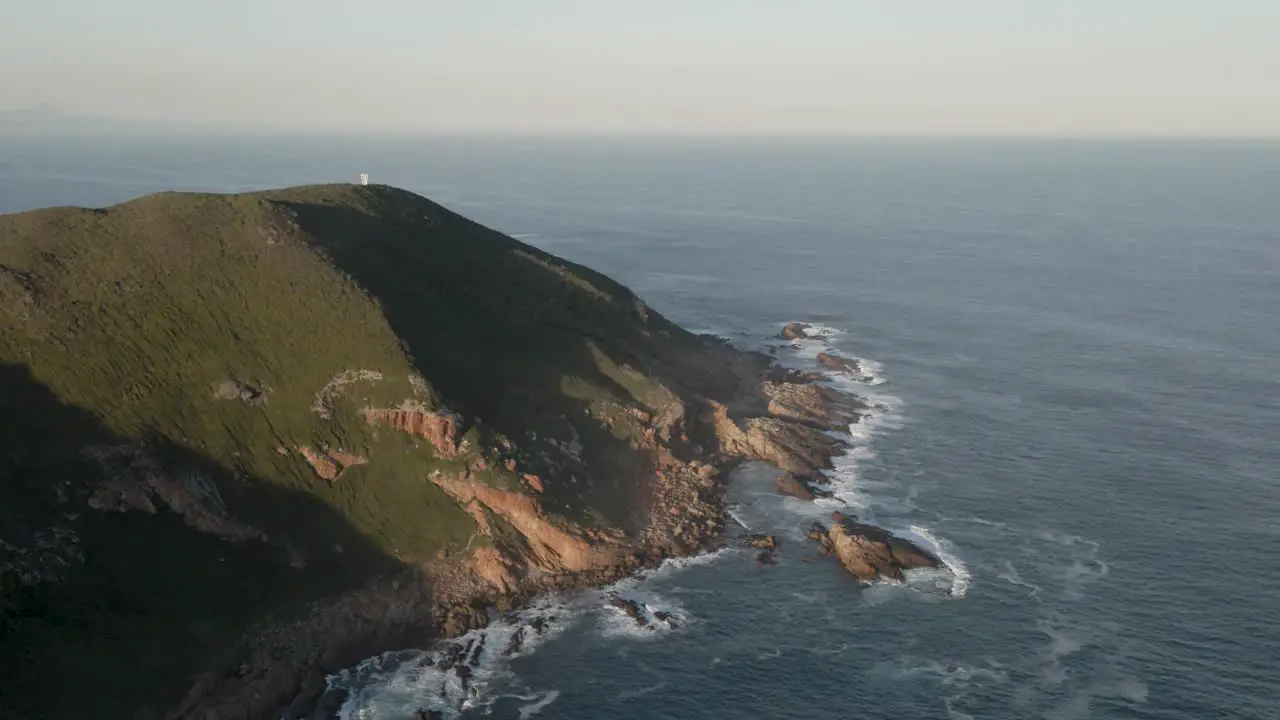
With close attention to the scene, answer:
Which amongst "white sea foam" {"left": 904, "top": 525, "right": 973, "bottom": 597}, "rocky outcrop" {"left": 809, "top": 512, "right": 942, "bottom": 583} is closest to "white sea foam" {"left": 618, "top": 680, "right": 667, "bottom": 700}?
"rocky outcrop" {"left": 809, "top": 512, "right": 942, "bottom": 583}

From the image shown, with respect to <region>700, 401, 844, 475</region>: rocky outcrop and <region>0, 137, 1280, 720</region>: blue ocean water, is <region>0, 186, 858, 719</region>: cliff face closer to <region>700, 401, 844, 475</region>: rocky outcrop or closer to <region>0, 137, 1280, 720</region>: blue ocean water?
<region>700, 401, 844, 475</region>: rocky outcrop

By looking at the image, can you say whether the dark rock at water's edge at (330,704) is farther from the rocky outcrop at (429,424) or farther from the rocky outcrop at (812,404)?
the rocky outcrop at (812,404)

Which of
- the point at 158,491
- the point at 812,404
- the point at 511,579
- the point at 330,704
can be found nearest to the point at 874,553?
the point at 511,579

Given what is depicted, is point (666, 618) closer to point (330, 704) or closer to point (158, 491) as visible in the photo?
point (330, 704)

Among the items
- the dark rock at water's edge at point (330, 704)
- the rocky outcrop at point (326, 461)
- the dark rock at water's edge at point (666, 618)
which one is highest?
the rocky outcrop at point (326, 461)

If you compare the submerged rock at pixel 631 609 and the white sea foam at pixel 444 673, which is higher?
the submerged rock at pixel 631 609

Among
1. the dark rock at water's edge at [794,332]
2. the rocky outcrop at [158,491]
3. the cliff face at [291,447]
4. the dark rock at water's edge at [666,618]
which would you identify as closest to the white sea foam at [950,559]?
the cliff face at [291,447]
